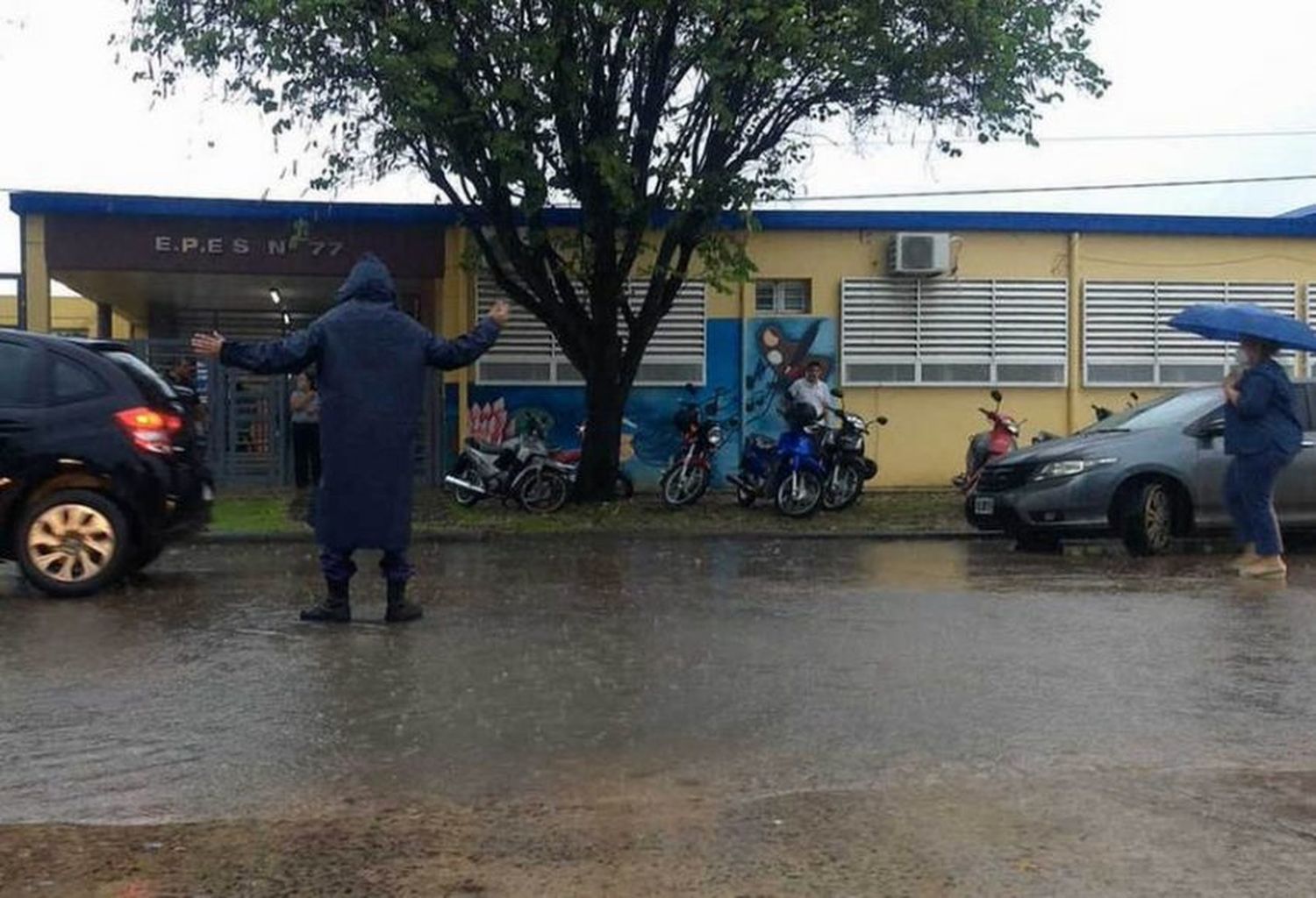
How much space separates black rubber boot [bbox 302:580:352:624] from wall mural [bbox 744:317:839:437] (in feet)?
41.5

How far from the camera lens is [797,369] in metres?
20.2

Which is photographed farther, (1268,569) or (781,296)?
(781,296)

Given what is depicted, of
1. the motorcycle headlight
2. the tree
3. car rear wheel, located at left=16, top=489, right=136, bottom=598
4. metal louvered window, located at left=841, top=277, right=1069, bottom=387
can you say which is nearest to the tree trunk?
the tree

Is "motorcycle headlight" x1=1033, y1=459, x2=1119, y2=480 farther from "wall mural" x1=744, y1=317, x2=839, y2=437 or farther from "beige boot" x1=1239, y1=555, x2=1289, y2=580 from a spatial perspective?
"wall mural" x1=744, y1=317, x2=839, y2=437

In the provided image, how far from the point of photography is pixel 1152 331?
20984mm

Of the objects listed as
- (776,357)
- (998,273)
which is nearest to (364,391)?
(776,357)

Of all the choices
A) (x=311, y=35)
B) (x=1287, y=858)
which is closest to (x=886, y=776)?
(x=1287, y=858)

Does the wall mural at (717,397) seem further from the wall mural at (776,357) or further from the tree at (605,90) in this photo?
the tree at (605,90)

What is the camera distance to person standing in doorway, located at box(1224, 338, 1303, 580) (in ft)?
32.8

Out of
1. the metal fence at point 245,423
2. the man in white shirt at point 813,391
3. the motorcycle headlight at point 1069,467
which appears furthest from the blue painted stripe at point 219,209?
the motorcycle headlight at point 1069,467

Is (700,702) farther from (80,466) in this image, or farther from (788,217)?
(788,217)

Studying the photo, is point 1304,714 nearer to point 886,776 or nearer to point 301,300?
point 886,776

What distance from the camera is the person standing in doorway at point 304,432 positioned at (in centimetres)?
1825

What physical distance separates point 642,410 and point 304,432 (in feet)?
15.3
